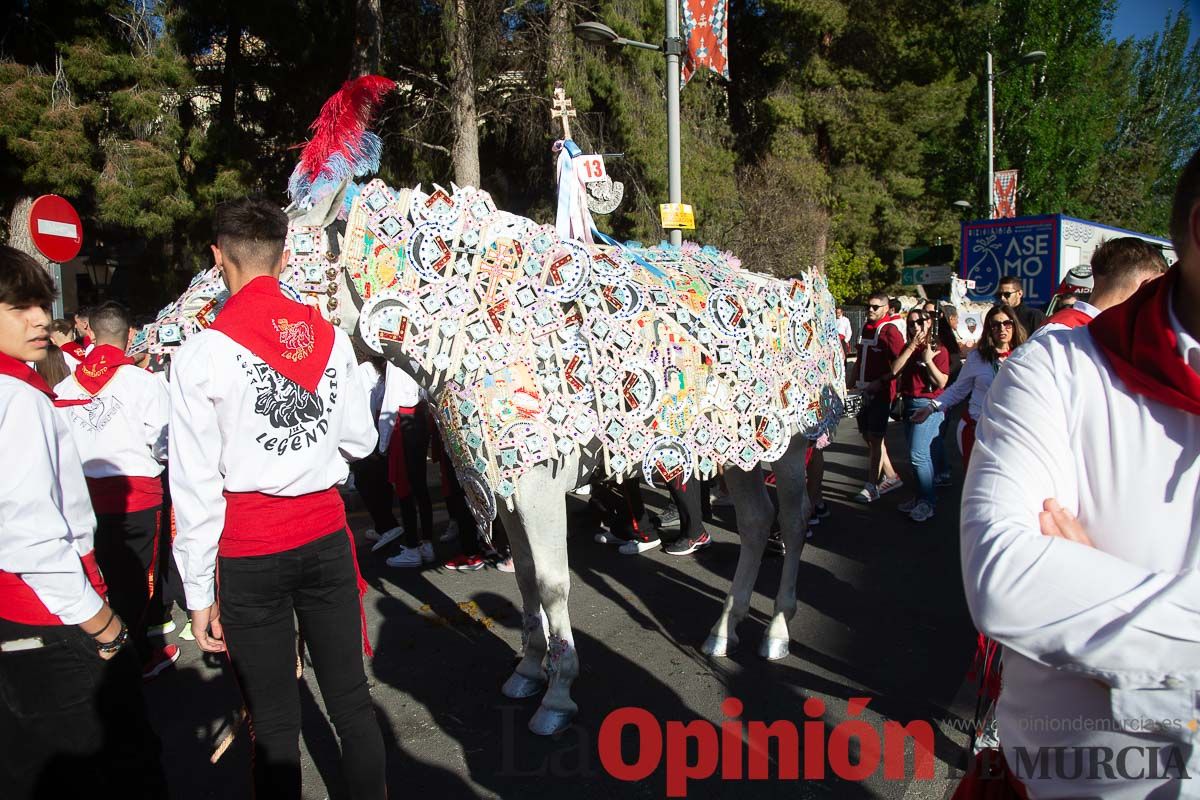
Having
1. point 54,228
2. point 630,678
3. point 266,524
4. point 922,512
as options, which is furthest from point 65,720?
point 922,512

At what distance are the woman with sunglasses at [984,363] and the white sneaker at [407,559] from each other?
12.9ft

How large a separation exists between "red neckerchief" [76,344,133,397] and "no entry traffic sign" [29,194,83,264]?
284cm

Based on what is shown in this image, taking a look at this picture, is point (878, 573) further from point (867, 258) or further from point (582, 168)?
point (867, 258)

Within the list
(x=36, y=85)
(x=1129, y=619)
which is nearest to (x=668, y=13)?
(x=36, y=85)

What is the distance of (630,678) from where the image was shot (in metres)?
3.72

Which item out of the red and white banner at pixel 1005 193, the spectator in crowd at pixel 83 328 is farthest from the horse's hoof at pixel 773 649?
the red and white banner at pixel 1005 193

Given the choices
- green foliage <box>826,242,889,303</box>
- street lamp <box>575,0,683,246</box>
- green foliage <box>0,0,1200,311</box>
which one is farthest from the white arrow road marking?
green foliage <box>826,242,889,303</box>

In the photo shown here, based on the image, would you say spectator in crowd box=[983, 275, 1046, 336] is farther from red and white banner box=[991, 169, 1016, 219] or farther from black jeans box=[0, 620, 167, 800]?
red and white banner box=[991, 169, 1016, 219]

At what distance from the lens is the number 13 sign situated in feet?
15.4

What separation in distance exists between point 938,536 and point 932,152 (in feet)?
75.7

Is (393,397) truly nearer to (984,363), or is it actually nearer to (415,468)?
(415,468)

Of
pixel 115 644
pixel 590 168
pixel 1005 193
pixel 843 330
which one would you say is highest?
pixel 1005 193

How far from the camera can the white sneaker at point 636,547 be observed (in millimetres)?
5789

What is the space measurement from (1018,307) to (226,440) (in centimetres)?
517
